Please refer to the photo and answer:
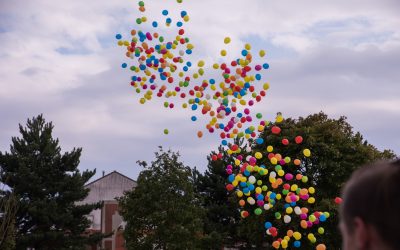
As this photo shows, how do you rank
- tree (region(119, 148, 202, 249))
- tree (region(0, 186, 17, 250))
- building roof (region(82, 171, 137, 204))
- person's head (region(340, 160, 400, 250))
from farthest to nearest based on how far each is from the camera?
1. building roof (region(82, 171, 137, 204))
2. tree (region(119, 148, 202, 249))
3. tree (region(0, 186, 17, 250))
4. person's head (region(340, 160, 400, 250))

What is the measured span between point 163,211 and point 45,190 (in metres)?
12.5

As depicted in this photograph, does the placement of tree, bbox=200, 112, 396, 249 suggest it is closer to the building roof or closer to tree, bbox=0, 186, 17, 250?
tree, bbox=0, 186, 17, 250

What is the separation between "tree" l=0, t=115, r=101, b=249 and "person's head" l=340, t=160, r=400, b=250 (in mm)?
33467

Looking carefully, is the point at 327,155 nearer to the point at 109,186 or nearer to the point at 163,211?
the point at 163,211

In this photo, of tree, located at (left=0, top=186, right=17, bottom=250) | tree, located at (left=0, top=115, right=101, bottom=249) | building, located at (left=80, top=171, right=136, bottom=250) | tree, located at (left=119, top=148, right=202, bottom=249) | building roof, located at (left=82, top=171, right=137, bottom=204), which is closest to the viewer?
tree, located at (left=0, top=186, right=17, bottom=250)

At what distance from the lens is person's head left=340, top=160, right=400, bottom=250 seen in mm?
1249

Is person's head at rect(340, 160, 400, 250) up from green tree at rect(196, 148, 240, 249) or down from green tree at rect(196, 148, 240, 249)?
down

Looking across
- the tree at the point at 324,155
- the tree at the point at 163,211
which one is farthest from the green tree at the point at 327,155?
the tree at the point at 163,211

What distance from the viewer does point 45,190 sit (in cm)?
3481

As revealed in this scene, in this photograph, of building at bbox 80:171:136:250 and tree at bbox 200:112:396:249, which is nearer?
tree at bbox 200:112:396:249

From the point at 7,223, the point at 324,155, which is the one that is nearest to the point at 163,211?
the point at 324,155

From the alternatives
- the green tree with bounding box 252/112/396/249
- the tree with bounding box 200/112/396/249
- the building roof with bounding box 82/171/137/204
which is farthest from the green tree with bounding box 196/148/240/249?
the building roof with bounding box 82/171/137/204

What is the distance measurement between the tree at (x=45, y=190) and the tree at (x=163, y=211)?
31.3ft

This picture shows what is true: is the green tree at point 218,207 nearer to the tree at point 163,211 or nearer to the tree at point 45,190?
the tree at point 45,190
